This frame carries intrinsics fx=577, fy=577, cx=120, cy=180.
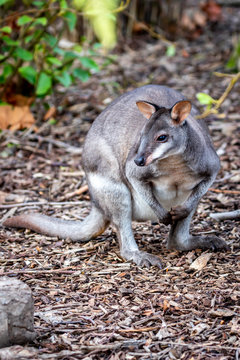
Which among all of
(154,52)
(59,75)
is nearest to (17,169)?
(59,75)

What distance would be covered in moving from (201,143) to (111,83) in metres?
4.26

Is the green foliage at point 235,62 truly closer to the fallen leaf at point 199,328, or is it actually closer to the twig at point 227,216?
the twig at point 227,216

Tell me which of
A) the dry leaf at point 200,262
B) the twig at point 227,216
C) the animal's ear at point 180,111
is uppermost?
the animal's ear at point 180,111

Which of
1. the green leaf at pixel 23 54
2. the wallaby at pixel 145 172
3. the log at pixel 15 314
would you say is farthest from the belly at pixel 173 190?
the green leaf at pixel 23 54

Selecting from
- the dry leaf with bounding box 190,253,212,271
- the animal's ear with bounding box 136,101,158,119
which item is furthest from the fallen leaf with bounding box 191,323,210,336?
the animal's ear with bounding box 136,101,158,119

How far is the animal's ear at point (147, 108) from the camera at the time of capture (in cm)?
410

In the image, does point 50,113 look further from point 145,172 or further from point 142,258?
point 142,258

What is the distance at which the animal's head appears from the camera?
3986mm

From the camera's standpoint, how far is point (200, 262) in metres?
4.27

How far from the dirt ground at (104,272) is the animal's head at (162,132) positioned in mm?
877

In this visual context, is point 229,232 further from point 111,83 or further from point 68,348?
point 111,83

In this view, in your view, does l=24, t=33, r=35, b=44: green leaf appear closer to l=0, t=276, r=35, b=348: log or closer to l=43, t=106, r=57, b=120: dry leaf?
l=43, t=106, r=57, b=120: dry leaf

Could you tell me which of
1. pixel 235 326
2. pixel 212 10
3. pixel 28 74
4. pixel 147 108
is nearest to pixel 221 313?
pixel 235 326

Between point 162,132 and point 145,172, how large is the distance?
0.38 metres
